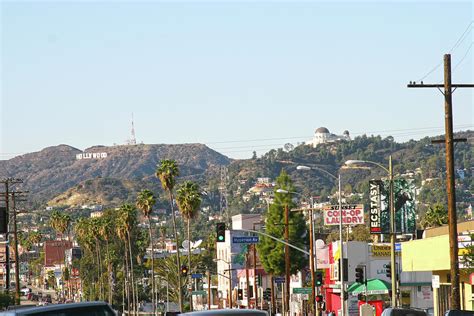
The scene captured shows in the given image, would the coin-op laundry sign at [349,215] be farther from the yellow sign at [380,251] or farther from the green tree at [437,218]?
the green tree at [437,218]

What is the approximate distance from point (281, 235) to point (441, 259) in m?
52.6

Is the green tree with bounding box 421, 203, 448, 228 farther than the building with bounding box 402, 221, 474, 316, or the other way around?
the green tree with bounding box 421, 203, 448, 228

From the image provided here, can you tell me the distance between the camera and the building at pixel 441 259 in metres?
60.5

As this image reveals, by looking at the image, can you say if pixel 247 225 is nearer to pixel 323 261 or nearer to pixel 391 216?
pixel 323 261

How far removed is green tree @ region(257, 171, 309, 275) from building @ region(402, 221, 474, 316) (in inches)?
1676

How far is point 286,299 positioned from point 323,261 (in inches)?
222

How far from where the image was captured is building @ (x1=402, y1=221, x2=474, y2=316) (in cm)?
6050

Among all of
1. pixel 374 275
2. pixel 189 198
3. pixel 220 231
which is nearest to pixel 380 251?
pixel 374 275

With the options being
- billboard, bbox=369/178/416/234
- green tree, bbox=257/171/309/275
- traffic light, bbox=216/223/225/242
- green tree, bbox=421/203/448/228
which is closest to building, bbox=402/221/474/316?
billboard, bbox=369/178/416/234

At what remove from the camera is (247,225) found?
603ft

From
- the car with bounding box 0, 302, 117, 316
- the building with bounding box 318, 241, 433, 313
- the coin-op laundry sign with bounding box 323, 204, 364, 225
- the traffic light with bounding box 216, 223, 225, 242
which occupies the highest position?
the coin-op laundry sign with bounding box 323, 204, 364, 225

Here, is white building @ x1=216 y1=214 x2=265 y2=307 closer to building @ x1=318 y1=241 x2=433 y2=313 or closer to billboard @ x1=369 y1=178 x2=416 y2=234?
building @ x1=318 y1=241 x2=433 y2=313

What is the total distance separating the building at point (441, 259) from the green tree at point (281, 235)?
140 feet

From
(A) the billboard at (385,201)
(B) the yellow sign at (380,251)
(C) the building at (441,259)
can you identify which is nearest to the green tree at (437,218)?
(B) the yellow sign at (380,251)
